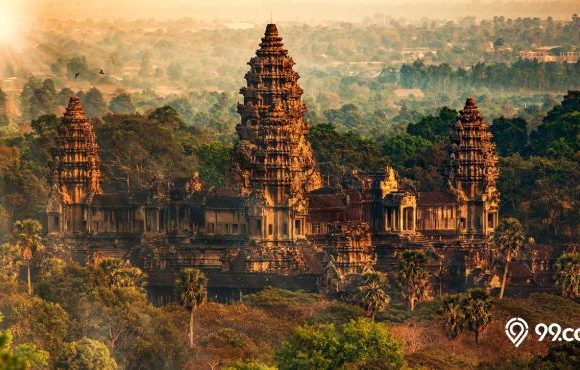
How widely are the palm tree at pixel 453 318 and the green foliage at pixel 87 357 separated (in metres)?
13.7

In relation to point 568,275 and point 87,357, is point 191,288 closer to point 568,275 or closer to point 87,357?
point 87,357

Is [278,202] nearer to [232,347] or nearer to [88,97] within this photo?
[232,347]

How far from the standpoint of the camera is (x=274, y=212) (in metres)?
126

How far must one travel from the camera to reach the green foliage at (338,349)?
9100cm

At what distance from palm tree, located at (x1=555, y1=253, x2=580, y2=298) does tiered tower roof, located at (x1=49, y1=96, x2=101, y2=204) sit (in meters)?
29.3

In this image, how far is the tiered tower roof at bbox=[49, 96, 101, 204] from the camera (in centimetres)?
13350

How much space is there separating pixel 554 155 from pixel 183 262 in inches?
1420

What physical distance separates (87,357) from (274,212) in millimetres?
32968

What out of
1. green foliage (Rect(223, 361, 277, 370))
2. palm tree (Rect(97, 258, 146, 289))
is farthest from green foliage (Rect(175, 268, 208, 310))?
Result: green foliage (Rect(223, 361, 277, 370))

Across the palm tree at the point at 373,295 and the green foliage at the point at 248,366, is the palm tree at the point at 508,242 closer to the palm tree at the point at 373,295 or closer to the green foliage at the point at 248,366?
the palm tree at the point at 373,295

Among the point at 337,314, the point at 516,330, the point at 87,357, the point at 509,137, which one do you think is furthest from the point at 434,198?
the point at 87,357

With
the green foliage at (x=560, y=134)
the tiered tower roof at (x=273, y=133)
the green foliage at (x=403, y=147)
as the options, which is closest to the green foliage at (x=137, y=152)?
the tiered tower roof at (x=273, y=133)

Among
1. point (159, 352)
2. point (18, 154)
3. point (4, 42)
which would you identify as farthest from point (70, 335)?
point (18, 154)

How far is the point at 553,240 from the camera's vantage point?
439ft
